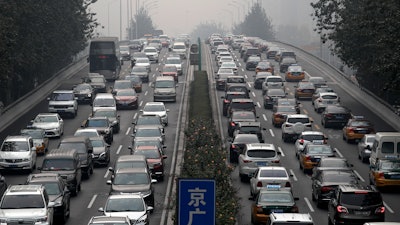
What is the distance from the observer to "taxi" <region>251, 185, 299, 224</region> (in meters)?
31.6

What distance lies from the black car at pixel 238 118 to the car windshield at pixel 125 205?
76.6 feet

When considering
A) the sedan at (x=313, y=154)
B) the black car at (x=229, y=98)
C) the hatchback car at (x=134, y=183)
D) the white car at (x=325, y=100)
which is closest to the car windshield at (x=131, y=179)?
the hatchback car at (x=134, y=183)

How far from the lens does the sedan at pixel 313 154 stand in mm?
44656

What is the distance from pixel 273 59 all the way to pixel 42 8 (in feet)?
130

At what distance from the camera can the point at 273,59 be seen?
110688mm

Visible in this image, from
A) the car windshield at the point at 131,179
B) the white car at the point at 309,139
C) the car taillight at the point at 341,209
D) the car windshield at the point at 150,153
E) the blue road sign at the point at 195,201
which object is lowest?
the white car at the point at 309,139

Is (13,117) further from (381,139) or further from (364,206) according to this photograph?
(364,206)

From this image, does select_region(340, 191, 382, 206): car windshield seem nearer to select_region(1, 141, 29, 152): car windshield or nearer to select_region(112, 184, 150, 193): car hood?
select_region(112, 184, 150, 193): car hood

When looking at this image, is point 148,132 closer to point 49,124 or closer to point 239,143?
point 239,143

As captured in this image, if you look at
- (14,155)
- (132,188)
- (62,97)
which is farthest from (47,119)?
(132,188)

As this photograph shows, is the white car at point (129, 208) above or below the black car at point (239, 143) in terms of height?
above

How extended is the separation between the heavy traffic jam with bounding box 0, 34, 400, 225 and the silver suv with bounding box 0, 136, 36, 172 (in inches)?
1.7

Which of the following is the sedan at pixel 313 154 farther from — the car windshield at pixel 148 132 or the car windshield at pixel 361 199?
the car windshield at pixel 361 199

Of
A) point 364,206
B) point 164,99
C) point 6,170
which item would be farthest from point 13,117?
point 364,206
